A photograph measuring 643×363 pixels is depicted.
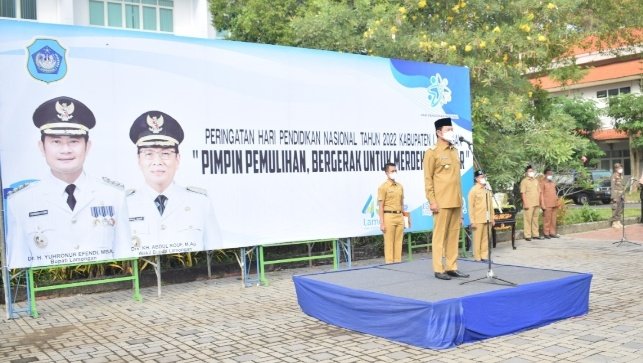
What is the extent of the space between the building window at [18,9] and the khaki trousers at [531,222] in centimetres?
1525

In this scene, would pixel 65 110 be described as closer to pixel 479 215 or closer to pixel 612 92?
pixel 479 215

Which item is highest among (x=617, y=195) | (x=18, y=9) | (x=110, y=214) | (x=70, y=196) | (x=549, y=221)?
(x=18, y=9)

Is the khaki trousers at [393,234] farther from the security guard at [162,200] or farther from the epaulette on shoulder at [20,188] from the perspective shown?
the epaulette on shoulder at [20,188]

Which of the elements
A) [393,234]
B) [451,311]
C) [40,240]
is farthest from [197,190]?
[451,311]

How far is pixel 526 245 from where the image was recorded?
1366 centimetres

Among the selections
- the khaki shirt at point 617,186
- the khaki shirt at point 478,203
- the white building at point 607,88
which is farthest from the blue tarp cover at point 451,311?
the white building at point 607,88

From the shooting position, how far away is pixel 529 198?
46.8 ft

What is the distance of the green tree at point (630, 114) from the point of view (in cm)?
3108

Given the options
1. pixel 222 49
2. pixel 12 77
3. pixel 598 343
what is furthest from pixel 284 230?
pixel 598 343

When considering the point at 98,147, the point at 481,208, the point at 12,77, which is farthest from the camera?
the point at 481,208

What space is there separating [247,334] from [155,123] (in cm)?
324

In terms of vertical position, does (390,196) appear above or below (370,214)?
above

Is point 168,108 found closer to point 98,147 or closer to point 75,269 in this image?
point 98,147

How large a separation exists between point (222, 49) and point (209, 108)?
2.82 feet
